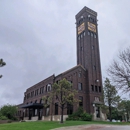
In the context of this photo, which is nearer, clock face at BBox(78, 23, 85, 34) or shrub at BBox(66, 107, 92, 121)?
shrub at BBox(66, 107, 92, 121)

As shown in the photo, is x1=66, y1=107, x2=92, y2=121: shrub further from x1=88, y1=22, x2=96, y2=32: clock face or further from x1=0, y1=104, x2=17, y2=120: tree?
x1=88, y1=22, x2=96, y2=32: clock face

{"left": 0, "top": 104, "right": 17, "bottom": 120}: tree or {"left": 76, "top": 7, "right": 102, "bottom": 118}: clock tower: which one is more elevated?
{"left": 76, "top": 7, "right": 102, "bottom": 118}: clock tower

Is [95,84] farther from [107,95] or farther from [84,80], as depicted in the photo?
[107,95]

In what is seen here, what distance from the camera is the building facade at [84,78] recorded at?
124ft

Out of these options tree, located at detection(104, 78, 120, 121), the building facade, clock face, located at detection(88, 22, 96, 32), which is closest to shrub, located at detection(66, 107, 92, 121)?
the building facade

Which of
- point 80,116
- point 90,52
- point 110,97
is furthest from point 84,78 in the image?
point 80,116

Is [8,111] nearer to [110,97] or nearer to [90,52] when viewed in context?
[110,97]

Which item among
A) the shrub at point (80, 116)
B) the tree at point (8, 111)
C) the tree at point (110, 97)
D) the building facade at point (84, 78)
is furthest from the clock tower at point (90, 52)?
the tree at point (8, 111)

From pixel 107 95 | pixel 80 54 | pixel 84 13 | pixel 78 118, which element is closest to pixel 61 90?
pixel 78 118

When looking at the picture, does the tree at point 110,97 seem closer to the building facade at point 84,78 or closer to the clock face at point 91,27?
the building facade at point 84,78

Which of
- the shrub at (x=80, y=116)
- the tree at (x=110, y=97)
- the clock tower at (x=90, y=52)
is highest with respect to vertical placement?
the clock tower at (x=90, y=52)

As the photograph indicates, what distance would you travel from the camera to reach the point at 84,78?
4009 cm

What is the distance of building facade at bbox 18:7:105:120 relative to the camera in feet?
124

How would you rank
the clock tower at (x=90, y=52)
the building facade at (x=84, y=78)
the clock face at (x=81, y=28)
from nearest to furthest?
the building facade at (x=84, y=78) → the clock tower at (x=90, y=52) → the clock face at (x=81, y=28)
